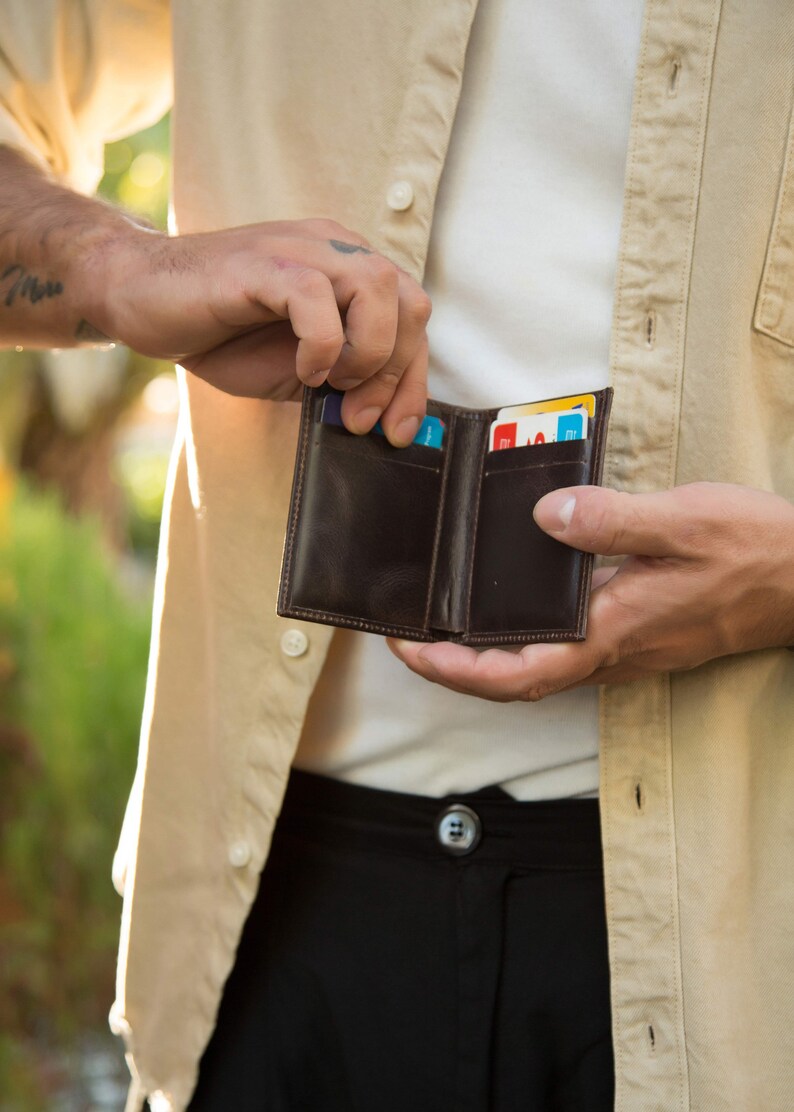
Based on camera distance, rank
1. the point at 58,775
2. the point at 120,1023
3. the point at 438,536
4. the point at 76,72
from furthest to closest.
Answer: the point at 58,775, the point at 76,72, the point at 120,1023, the point at 438,536

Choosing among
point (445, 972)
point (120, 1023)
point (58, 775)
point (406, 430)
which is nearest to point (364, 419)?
point (406, 430)

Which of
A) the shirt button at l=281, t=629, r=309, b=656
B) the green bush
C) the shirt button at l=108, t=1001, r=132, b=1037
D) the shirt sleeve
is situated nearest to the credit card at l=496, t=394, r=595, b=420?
the shirt button at l=281, t=629, r=309, b=656

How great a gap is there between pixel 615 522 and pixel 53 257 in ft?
2.65

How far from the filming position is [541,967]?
4.72ft

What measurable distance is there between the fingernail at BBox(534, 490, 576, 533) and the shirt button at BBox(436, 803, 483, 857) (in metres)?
0.41

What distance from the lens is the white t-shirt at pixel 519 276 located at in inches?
57.6

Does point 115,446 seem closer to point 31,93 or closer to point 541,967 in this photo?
point 31,93

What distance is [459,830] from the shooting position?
56.8 inches

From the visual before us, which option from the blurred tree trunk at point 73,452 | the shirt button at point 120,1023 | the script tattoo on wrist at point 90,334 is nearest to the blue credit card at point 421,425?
the script tattoo on wrist at point 90,334

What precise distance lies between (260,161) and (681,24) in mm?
574

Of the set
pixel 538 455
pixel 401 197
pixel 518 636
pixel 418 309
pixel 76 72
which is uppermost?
pixel 76 72

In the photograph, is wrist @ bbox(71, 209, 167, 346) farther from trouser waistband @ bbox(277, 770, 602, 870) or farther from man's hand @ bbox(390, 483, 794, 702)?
trouser waistband @ bbox(277, 770, 602, 870)

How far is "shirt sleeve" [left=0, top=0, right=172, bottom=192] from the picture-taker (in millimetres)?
1610

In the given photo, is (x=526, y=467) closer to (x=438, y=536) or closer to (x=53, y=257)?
(x=438, y=536)
